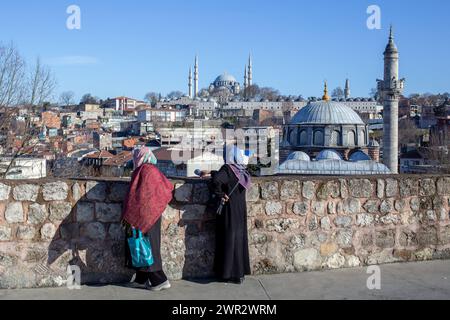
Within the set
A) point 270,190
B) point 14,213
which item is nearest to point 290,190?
point 270,190

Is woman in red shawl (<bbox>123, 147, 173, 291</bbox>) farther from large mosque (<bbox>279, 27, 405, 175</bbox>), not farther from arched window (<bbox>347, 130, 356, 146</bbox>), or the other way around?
arched window (<bbox>347, 130, 356, 146</bbox>)

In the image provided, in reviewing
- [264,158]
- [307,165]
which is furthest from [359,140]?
[307,165]

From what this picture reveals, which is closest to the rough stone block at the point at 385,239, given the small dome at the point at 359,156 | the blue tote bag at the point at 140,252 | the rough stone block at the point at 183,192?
the rough stone block at the point at 183,192

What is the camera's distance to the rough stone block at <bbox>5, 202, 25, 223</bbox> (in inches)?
153

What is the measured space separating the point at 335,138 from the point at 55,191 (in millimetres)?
33236

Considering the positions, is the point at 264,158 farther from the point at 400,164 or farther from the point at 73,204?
the point at 73,204

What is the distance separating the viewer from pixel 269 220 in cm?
434

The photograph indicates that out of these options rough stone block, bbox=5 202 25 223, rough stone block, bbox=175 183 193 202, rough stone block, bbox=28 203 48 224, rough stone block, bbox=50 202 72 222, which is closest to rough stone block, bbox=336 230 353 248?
rough stone block, bbox=175 183 193 202

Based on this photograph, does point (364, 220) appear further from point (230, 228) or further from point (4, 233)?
point (4, 233)

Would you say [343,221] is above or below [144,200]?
below

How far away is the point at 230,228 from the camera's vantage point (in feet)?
13.1

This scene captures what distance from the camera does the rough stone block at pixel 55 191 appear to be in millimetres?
3943

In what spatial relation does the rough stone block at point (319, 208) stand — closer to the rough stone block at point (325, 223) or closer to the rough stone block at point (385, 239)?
the rough stone block at point (325, 223)
